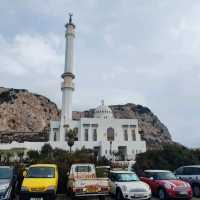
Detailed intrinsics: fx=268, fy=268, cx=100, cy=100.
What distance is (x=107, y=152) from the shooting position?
194ft

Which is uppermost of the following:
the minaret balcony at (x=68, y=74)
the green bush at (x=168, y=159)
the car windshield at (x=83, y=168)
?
the minaret balcony at (x=68, y=74)

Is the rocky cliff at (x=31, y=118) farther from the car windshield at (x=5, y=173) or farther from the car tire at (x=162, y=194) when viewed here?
the car windshield at (x=5, y=173)

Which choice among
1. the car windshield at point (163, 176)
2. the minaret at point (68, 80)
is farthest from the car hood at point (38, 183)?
the minaret at point (68, 80)

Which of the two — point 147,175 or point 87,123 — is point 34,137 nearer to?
point 87,123

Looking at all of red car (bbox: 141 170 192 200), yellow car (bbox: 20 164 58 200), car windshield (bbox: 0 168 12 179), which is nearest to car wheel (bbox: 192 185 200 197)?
red car (bbox: 141 170 192 200)

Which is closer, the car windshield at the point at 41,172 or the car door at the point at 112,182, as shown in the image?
the car windshield at the point at 41,172

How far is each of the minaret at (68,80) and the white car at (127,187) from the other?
54135mm

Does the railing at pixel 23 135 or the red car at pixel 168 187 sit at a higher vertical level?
the railing at pixel 23 135

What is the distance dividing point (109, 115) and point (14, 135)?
3365 centimetres

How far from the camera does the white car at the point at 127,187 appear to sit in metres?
12.7

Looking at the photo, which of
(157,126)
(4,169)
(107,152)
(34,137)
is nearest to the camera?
(4,169)

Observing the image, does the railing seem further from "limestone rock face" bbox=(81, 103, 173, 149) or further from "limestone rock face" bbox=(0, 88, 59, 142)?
"limestone rock face" bbox=(81, 103, 173, 149)

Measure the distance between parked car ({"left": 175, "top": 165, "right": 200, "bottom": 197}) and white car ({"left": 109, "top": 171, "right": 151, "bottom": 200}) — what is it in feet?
12.9

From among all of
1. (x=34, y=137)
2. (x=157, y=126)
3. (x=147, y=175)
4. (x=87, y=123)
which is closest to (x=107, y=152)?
(x=87, y=123)
